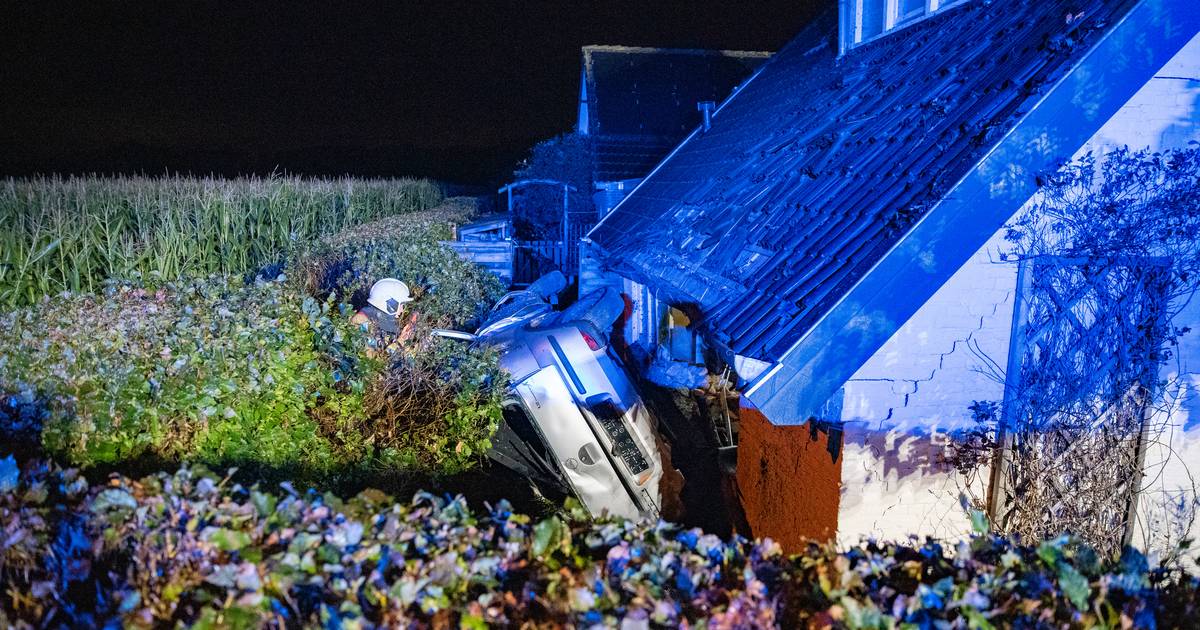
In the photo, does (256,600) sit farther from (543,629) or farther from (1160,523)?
(1160,523)

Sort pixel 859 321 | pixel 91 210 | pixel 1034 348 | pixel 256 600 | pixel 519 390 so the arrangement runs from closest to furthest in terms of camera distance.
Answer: pixel 256 600, pixel 859 321, pixel 1034 348, pixel 519 390, pixel 91 210

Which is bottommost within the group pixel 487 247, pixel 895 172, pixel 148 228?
pixel 487 247

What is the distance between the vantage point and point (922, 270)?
4723mm

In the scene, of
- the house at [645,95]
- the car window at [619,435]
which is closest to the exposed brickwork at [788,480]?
the car window at [619,435]

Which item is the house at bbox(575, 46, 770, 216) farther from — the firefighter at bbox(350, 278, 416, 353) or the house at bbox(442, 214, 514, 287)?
the firefighter at bbox(350, 278, 416, 353)

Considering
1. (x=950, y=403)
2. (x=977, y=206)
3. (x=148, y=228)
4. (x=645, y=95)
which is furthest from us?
(x=645, y=95)

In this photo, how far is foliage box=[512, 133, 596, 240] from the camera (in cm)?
2192

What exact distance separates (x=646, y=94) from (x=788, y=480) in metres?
17.8

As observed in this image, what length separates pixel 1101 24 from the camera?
4.86 meters

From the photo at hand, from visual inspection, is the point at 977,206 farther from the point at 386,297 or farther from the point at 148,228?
the point at 148,228

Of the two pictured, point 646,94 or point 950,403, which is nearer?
point 950,403

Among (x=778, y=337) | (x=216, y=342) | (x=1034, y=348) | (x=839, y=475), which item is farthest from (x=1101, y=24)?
(x=216, y=342)

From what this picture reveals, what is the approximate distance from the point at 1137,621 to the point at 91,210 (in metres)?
16.9

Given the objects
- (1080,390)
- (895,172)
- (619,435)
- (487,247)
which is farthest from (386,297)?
(487,247)
